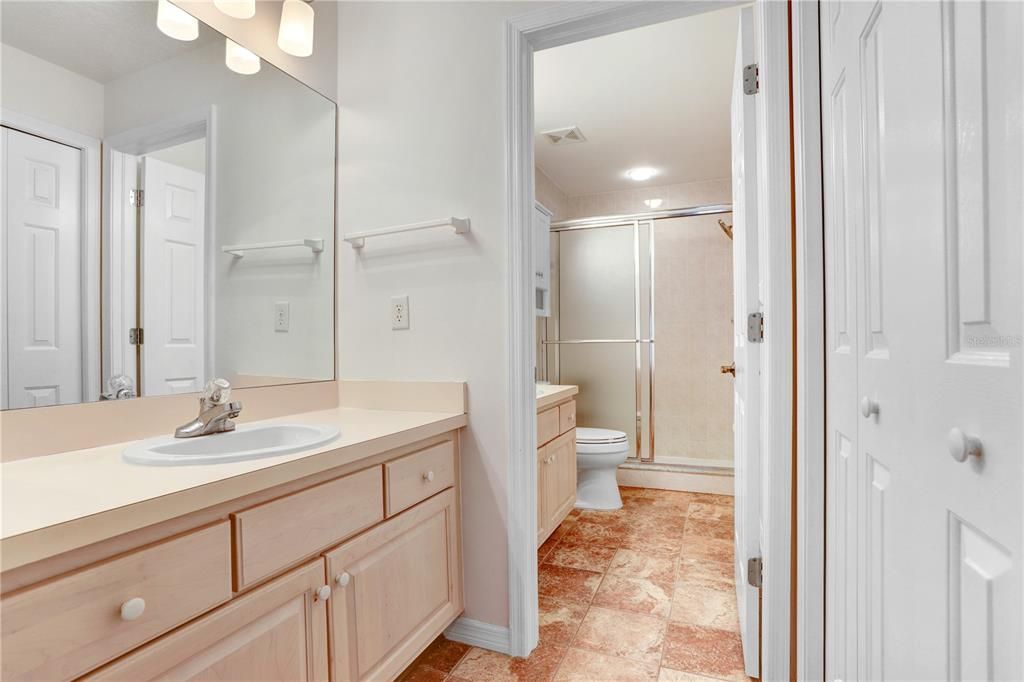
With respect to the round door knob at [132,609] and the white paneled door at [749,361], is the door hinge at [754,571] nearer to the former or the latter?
the white paneled door at [749,361]

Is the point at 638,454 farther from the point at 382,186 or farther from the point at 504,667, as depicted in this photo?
the point at 382,186

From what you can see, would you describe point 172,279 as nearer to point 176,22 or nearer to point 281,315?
point 281,315

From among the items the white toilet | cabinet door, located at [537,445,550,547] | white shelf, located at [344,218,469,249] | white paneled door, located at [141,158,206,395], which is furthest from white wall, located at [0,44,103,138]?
the white toilet

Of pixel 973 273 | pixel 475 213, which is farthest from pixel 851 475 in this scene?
pixel 475 213

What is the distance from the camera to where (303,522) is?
3.50 ft

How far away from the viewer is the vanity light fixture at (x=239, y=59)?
60.3 inches

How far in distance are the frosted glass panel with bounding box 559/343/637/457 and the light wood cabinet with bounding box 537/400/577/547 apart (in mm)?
1116

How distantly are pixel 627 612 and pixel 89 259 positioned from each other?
198 cm

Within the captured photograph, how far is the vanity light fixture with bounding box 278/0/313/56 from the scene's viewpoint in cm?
162

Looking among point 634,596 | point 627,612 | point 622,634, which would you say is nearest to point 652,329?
point 634,596

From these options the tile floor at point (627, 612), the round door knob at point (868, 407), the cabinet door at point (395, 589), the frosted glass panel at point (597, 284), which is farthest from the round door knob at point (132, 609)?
the frosted glass panel at point (597, 284)

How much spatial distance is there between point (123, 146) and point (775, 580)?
2003mm

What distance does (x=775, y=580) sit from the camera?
4.33ft

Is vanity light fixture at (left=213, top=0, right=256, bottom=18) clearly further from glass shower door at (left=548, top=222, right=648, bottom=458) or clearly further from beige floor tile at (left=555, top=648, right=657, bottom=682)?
glass shower door at (left=548, top=222, right=648, bottom=458)
